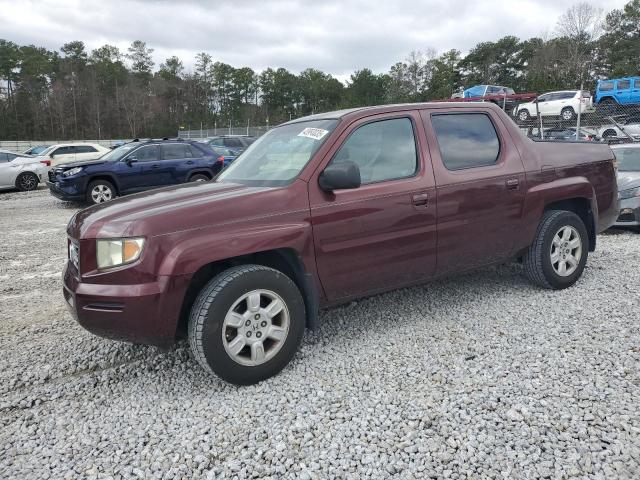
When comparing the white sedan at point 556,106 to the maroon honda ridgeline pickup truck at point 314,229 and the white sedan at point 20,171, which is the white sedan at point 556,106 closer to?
the maroon honda ridgeline pickup truck at point 314,229

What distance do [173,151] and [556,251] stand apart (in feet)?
32.1

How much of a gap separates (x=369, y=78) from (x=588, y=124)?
71.3m

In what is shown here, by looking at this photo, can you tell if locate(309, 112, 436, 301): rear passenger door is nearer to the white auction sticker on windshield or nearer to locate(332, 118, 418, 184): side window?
locate(332, 118, 418, 184): side window

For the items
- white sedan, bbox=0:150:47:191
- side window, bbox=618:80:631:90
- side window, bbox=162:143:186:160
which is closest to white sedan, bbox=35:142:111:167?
white sedan, bbox=0:150:47:191

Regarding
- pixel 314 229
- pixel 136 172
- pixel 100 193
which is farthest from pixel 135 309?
Result: pixel 100 193

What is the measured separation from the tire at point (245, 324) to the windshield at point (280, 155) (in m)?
0.72

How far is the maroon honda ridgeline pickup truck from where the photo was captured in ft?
8.84

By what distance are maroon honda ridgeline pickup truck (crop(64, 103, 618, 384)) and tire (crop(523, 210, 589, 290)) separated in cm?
2

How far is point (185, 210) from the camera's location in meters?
2.79

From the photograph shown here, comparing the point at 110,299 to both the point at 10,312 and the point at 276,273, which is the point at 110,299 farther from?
the point at 10,312

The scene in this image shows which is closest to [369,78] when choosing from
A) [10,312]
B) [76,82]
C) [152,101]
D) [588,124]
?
[152,101]

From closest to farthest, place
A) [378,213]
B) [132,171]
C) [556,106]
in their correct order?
[378,213] → [132,171] → [556,106]

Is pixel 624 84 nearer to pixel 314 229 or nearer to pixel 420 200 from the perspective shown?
pixel 420 200

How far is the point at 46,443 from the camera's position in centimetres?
244
